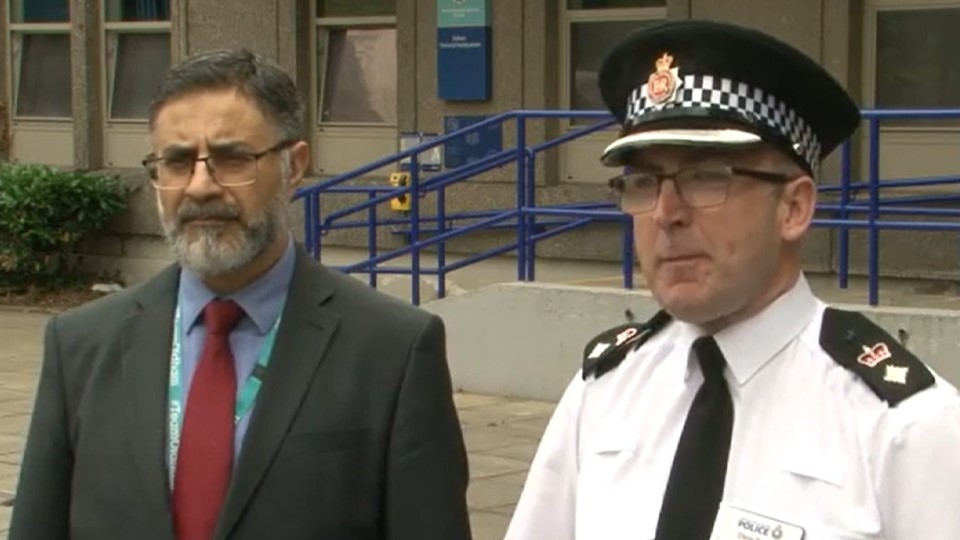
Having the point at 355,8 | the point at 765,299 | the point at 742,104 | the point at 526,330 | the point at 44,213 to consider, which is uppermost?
the point at 355,8

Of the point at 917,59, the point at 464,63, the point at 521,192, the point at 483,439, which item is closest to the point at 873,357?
the point at 483,439

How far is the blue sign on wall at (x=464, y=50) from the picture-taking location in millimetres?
14211

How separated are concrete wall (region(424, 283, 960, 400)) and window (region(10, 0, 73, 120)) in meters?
7.78

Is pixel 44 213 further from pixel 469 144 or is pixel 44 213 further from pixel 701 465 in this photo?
pixel 701 465

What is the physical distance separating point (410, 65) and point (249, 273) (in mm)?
11670

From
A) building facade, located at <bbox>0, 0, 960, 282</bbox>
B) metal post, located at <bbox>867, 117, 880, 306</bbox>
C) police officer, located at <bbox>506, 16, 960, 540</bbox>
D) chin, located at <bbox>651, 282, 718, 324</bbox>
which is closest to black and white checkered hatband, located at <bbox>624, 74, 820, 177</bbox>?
police officer, located at <bbox>506, 16, 960, 540</bbox>

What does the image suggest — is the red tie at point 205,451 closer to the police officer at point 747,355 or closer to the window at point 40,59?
the police officer at point 747,355

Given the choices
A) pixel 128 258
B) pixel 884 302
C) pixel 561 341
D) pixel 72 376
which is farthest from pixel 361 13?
pixel 72 376

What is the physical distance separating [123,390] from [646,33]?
1257 millimetres

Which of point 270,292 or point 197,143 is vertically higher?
point 197,143

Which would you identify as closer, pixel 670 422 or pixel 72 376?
pixel 670 422

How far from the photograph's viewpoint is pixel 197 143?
324 centimetres

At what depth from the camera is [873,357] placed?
2.47m

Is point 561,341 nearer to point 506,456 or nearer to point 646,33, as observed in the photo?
point 506,456
